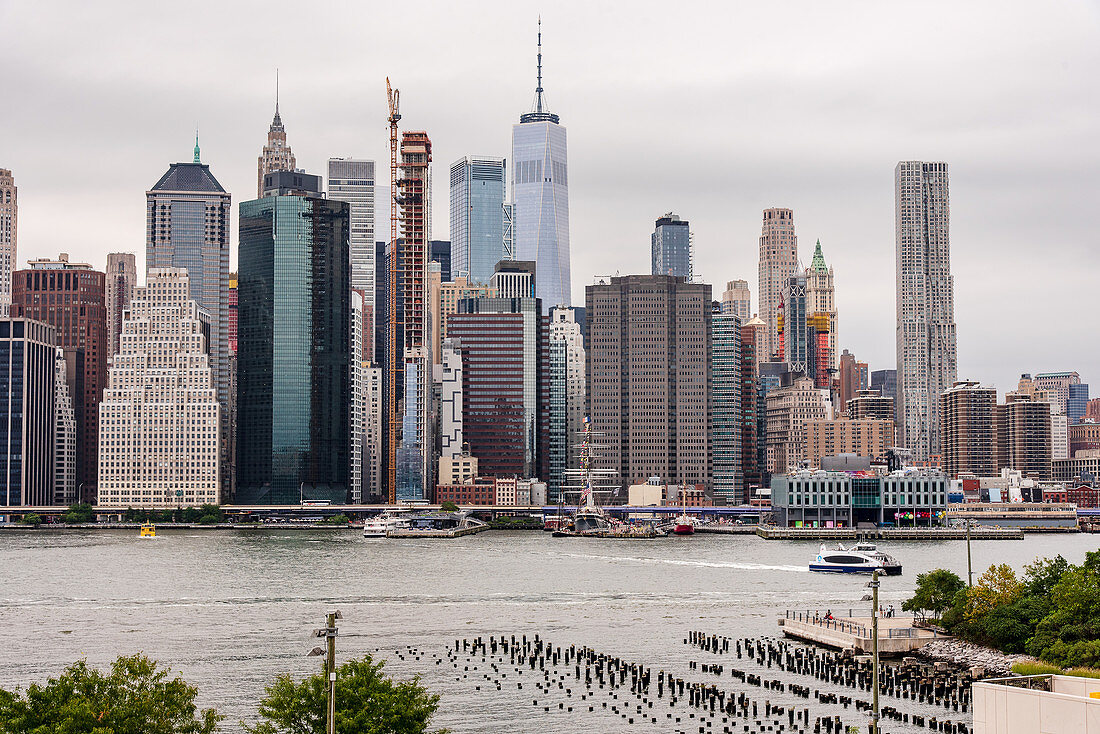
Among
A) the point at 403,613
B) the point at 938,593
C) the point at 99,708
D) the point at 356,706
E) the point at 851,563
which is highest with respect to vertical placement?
the point at 99,708

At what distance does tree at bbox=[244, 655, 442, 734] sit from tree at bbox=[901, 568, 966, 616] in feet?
195

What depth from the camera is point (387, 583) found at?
159 metres

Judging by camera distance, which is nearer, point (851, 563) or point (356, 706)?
point (356, 706)

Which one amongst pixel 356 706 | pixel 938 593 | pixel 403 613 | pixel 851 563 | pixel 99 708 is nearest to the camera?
pixel 99 708

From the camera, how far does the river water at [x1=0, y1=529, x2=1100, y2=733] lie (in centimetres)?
8925

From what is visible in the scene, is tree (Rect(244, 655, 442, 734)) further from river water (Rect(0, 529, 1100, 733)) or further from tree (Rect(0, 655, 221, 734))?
river water (Rect(0, 529, 1100, 733))

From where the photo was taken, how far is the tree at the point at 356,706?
5431cm

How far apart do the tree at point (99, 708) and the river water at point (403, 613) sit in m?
22.7

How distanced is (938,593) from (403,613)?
4812 cm

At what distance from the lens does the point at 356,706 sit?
55.5m

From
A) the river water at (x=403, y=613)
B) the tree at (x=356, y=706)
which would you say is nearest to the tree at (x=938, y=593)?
the river water at (x=403, y=613)

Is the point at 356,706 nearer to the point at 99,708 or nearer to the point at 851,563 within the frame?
the point at 99,708

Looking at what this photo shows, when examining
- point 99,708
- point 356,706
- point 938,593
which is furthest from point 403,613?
point 99,708

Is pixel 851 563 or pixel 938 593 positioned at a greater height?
pixel 938 593
